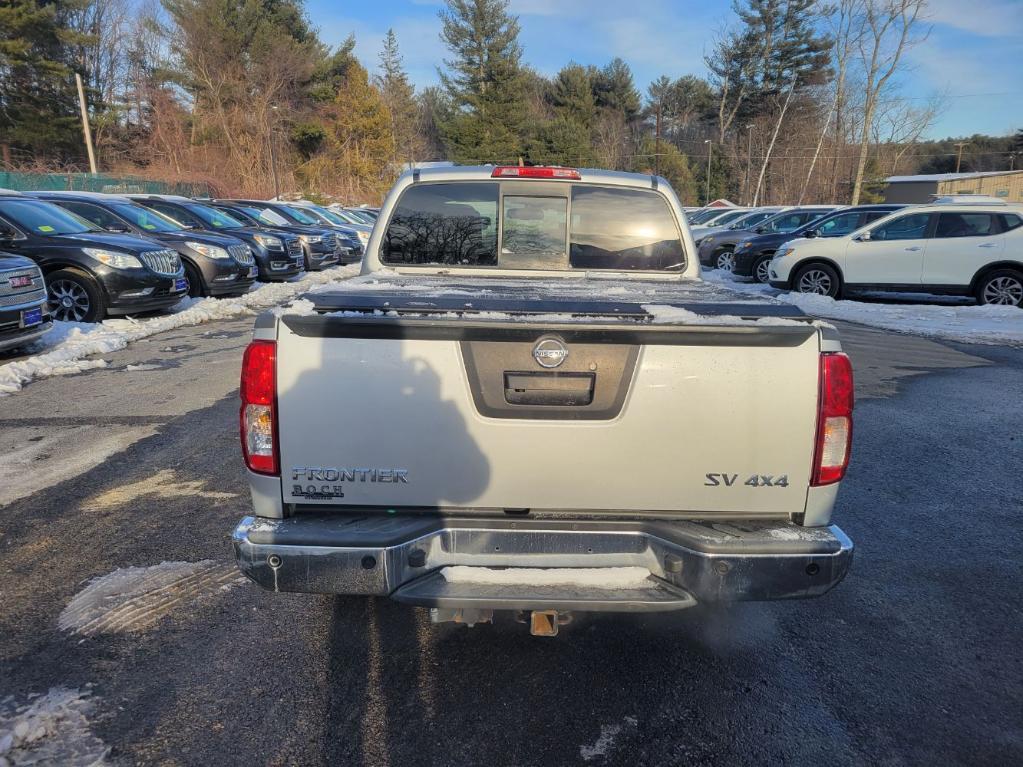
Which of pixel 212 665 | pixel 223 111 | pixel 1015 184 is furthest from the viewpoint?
pixel 1015 184

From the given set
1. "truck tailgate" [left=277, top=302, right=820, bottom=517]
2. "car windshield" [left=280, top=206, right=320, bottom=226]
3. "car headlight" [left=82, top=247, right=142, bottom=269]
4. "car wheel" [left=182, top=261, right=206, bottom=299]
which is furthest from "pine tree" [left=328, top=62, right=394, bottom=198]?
"truck tailgate" [left=277, top=302, right=820, bottom=517]

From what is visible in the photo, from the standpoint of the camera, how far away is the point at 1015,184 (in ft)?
197

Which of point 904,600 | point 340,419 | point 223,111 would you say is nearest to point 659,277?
point 904,600

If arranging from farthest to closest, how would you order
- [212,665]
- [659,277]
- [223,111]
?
[223,111] < [659,277] < [212,665]

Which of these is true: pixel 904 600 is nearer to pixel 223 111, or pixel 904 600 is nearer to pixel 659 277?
pixel 659 277

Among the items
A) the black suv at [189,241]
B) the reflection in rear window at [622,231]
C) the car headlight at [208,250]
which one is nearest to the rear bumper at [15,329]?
the black suv at [189,241]

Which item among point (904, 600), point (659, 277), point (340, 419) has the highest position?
point (659, 277)

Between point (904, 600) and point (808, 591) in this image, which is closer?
point (808, 591)

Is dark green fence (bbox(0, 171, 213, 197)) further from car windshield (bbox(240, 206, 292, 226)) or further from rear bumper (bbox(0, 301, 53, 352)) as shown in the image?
rear bumper (bbox(0, 301, 53, 352))

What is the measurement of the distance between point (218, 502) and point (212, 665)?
176cm

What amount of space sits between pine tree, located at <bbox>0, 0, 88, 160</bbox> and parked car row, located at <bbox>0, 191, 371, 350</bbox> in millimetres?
34971

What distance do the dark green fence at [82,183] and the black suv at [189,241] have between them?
66.4 feet

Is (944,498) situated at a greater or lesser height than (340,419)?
lesser

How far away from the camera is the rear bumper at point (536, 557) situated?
2371 mm
